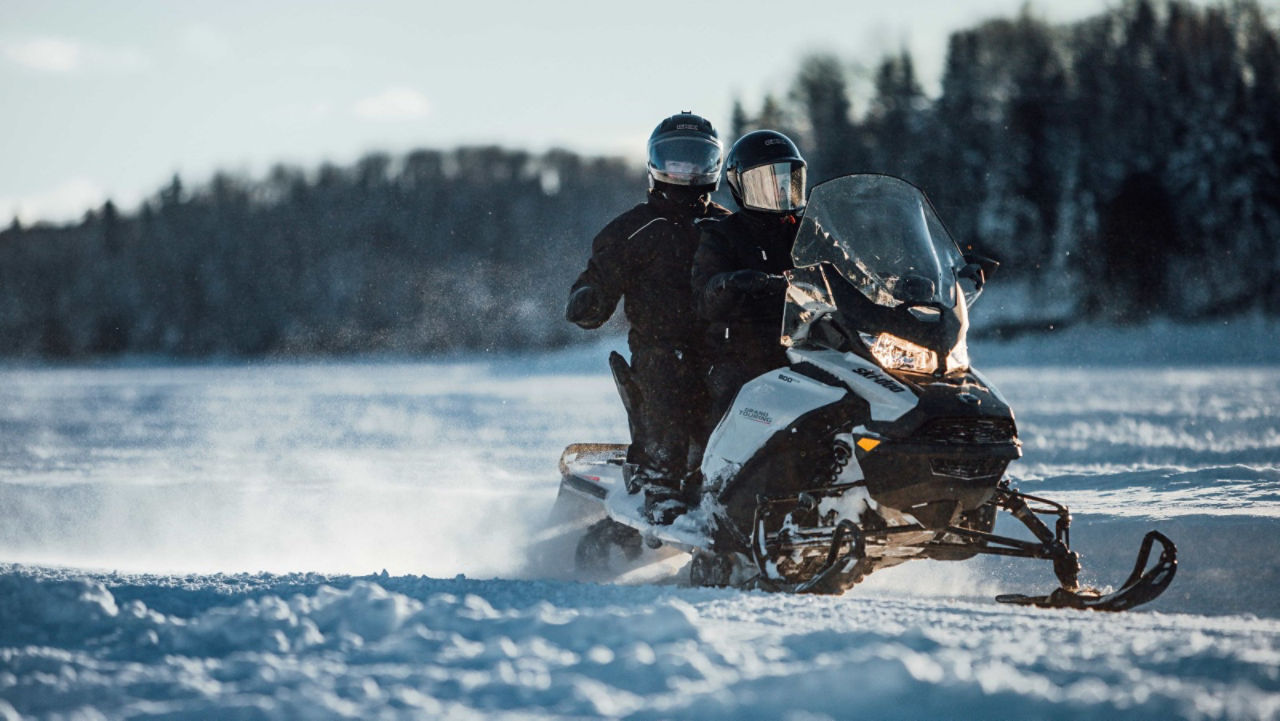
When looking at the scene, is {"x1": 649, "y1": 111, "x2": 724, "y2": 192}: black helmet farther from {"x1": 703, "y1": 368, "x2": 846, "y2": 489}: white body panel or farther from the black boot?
the black boot

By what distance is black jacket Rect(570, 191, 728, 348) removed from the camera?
5.40m

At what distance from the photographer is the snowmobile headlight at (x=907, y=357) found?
163 inches

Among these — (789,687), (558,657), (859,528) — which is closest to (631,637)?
(558,657)

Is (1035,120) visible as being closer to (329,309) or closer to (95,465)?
(95,465)

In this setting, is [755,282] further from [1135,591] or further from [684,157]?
[1135,591]

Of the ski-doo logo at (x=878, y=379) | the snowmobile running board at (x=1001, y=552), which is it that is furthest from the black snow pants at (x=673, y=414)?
Answer: the ski-doo logo at (x=878, y=379)

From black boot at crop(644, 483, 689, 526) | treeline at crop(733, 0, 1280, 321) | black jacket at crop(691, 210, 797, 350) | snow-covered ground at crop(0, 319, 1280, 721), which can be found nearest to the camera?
snow-covered ground at crop(0, 319, 1280, 721)

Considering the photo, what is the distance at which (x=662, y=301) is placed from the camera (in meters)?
5.40

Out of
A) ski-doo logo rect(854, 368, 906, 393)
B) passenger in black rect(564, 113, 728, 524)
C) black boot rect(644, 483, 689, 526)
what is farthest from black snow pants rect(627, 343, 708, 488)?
ski-doo logo rect(854, 368, 906, 393)

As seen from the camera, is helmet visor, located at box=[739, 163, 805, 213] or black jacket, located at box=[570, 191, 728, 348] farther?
black jacket, located at box=[570, 191, 728, 348]

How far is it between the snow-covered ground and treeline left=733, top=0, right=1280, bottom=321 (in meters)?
24.0

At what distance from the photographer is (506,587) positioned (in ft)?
12.9

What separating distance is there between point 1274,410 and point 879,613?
12.5m

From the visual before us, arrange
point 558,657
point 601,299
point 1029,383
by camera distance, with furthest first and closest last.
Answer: point 1029,383
point 601,299
point 558,657
